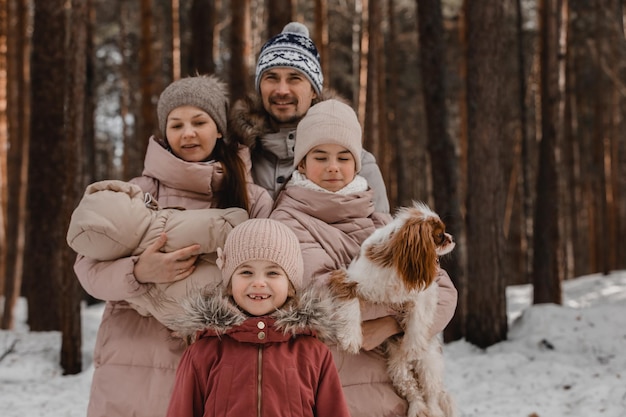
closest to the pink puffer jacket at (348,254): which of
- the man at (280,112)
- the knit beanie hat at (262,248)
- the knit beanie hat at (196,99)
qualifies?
the knit beanie hat at (262,248)

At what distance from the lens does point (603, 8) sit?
1447 centimetres

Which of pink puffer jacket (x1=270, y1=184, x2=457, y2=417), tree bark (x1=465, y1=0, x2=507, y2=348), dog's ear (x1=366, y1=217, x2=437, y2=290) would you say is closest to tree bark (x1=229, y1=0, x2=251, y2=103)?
tree bark (x1=465, y1=0, x2=507, y2=348)

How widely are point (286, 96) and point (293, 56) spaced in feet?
0.73

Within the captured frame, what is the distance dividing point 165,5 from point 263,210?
52.4ft

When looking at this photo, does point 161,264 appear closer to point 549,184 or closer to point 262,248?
point 262,248

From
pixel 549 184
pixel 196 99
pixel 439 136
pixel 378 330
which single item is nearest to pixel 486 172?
pixel 439 136

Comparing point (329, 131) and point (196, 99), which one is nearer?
point (329, 131)

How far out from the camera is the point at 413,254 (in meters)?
2.23

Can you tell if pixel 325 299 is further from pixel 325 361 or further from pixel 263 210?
→ pixel 263 210

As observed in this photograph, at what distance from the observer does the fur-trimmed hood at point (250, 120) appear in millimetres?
2922

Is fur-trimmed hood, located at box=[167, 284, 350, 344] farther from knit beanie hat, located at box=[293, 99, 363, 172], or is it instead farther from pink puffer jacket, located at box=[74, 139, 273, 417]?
knit beanie hat, located at box=[293, 99, 363, 172]

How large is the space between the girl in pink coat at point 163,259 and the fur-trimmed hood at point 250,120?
69 millimetres

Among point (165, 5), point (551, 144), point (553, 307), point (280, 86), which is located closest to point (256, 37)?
point (165, 5)

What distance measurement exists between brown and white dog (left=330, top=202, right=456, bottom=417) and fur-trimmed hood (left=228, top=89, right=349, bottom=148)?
36.0 inches
